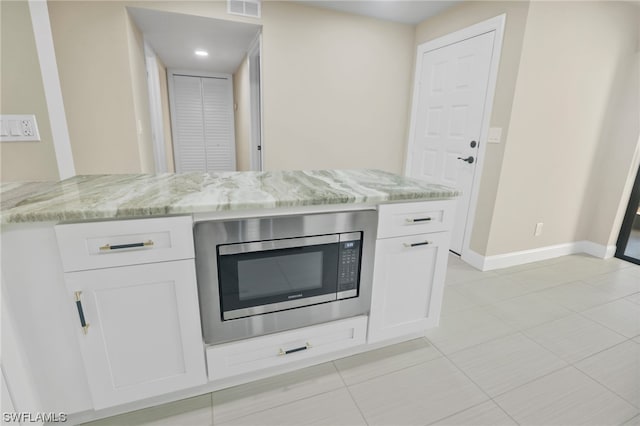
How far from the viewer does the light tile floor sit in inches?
51.4

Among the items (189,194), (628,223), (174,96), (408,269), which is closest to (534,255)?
(628,223)

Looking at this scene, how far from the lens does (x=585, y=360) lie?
1.66 metres

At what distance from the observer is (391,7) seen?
2.92 metres

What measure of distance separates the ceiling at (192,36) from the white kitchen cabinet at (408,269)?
8.09 feet

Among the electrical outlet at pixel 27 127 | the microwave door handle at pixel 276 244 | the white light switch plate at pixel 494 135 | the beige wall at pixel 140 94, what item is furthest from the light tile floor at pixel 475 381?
the beige wall at pixel 140 94

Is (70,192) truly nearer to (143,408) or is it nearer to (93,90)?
(143,408)

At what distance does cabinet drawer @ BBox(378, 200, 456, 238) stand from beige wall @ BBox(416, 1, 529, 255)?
4.43 ft

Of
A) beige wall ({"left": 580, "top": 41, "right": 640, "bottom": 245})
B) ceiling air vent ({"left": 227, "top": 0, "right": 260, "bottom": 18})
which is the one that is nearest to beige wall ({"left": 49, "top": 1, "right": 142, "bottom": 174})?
ceiling air vent ({"left": 227, "top": 0, "right": 260, "bottom": 18})

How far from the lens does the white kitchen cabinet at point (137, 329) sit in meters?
1.08

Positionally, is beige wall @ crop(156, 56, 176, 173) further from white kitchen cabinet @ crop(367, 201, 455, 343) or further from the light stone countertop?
white kitchen cabinet @ crop(367, 201, 455, 343)

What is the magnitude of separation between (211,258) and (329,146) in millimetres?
2419

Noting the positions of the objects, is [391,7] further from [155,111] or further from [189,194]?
[155,111]

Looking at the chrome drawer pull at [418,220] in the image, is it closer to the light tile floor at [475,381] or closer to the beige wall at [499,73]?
the light tile floor at [475,381]

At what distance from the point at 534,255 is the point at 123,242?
3389 mm
